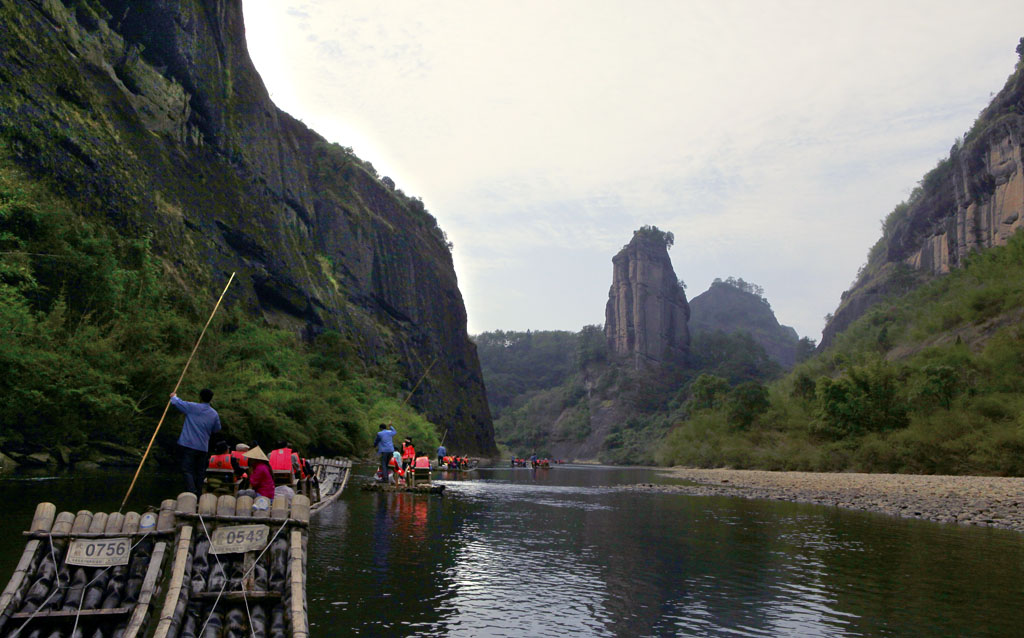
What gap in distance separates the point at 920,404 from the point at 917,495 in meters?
18.9

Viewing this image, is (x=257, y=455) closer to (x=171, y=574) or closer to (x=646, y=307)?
(x=171, y=574)

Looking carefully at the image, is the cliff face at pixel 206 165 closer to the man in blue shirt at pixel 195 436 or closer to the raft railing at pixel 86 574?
the man in blue shirt at pixel 195 436

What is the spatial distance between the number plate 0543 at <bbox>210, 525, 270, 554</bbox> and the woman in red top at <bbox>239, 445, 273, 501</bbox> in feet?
14.2

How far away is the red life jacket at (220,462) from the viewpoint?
11.3 m

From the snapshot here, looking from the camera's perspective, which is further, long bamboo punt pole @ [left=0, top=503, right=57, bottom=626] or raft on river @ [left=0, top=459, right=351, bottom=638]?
raft on river @ [left=0, top=459, right=351, bottom=638]

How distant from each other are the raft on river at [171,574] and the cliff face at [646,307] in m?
157

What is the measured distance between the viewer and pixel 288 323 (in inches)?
1978

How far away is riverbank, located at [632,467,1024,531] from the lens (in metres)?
18.6

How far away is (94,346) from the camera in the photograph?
68.8 ft

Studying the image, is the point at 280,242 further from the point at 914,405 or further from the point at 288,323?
the point at 914,405

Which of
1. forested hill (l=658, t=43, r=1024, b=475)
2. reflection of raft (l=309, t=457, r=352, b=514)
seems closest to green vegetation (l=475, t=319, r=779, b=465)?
forested hill (l=658, t=43, r=1024, b=475)

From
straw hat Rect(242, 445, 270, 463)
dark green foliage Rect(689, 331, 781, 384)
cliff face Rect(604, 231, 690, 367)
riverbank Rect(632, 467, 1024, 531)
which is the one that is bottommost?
riverbank Rect(632, 467, 1024, 531)

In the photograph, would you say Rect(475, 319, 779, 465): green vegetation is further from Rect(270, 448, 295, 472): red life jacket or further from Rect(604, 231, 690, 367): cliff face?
Rect(270, 448, 295, 472): red life jacket

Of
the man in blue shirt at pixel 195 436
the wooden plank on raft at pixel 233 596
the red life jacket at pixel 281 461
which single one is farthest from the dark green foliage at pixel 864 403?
the wooden plank on raft at pixel 233 596
